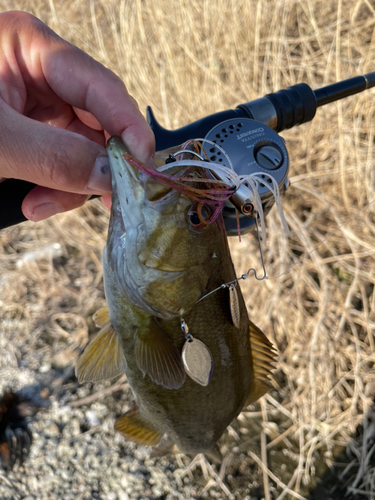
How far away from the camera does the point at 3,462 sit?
280cm

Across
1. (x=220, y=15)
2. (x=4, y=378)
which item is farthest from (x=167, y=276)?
(x=220, y=15)

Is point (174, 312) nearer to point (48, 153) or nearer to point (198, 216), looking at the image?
point (198, 216)

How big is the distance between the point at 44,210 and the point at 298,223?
221 centimetres

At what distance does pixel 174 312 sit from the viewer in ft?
4.53

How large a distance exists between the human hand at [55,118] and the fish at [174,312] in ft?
0.51

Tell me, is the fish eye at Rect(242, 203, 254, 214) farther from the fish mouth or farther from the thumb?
the thumb

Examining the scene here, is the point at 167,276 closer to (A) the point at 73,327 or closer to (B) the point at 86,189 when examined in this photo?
(B) the point at 86,189

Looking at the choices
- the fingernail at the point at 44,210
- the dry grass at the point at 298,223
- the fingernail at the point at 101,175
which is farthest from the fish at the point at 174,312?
the dry grass at the point at 298,223

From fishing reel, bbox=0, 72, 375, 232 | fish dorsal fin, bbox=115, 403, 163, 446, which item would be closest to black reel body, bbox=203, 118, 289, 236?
fishing reel, bbox=0, 72, 375, 232

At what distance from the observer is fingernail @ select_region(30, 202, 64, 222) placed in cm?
166

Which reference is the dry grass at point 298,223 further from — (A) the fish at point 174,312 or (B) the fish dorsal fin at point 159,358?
(B) the fish dorsal fin at point 159,358

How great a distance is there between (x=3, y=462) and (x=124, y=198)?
2.57 metres

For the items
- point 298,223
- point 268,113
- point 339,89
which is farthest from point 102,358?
point 298,223

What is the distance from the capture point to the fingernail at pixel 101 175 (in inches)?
52.7
